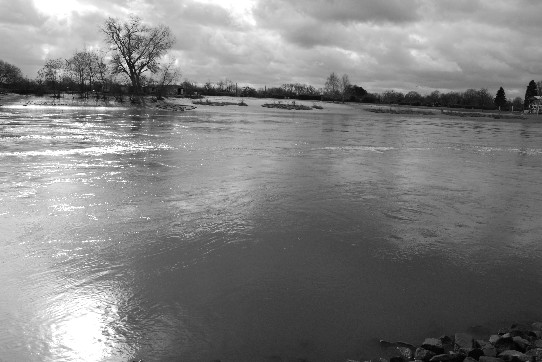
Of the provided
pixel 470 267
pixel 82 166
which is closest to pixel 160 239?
pixel 470 267

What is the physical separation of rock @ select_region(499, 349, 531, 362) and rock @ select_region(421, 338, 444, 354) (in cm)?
51

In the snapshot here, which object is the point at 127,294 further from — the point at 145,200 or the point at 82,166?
the point at 82,166

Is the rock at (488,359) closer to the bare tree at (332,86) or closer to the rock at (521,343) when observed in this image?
the rock at (521,343)

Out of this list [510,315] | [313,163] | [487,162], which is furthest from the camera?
[487,162]

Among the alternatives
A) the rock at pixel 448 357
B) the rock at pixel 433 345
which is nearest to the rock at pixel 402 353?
the rock at pixel 433 345

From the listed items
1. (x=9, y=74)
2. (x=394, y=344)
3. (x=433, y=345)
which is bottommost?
(x=394, y=344)

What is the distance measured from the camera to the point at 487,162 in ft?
54.1

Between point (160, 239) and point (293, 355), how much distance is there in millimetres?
3373

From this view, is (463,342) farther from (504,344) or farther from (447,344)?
(504,344)

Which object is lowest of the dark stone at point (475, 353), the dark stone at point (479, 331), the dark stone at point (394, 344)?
the dark stone at point (394, 344)

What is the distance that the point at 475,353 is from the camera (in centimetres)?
400

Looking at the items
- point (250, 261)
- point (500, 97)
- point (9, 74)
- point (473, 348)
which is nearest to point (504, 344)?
point (473, 348)

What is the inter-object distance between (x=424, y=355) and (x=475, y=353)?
1.46ft

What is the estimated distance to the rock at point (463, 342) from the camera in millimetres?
4120
